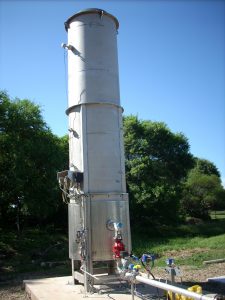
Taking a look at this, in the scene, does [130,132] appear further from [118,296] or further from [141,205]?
[118,296]

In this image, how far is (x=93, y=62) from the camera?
9562 millimetres

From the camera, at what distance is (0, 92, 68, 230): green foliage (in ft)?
64.0

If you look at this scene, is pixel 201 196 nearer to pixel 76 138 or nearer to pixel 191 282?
pixel 191 282

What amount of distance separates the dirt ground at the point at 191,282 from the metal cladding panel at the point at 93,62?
5731 mm

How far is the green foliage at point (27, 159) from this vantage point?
1952 centimetres

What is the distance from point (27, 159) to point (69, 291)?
480 inches

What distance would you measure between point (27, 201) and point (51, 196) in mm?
1407

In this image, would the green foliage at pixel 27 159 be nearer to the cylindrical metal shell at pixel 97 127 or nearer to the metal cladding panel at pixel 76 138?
the metal cladding panel at pixel 76 138

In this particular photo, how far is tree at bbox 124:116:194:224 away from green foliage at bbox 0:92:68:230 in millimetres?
8852

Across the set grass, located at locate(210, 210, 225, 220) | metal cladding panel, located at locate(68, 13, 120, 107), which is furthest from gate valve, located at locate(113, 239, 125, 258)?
grass, located at locate(210, 210, 225, 220)

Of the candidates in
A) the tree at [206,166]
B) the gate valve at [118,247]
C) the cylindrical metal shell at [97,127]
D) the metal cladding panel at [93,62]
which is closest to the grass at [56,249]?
the cylindrical metal shell at [97,127]

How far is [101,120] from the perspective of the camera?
368 inches

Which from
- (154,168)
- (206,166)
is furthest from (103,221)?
(206,166)

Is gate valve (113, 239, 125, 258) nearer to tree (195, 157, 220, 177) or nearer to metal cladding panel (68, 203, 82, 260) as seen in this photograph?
metal cladding panel (68, 203, 82, 260)
